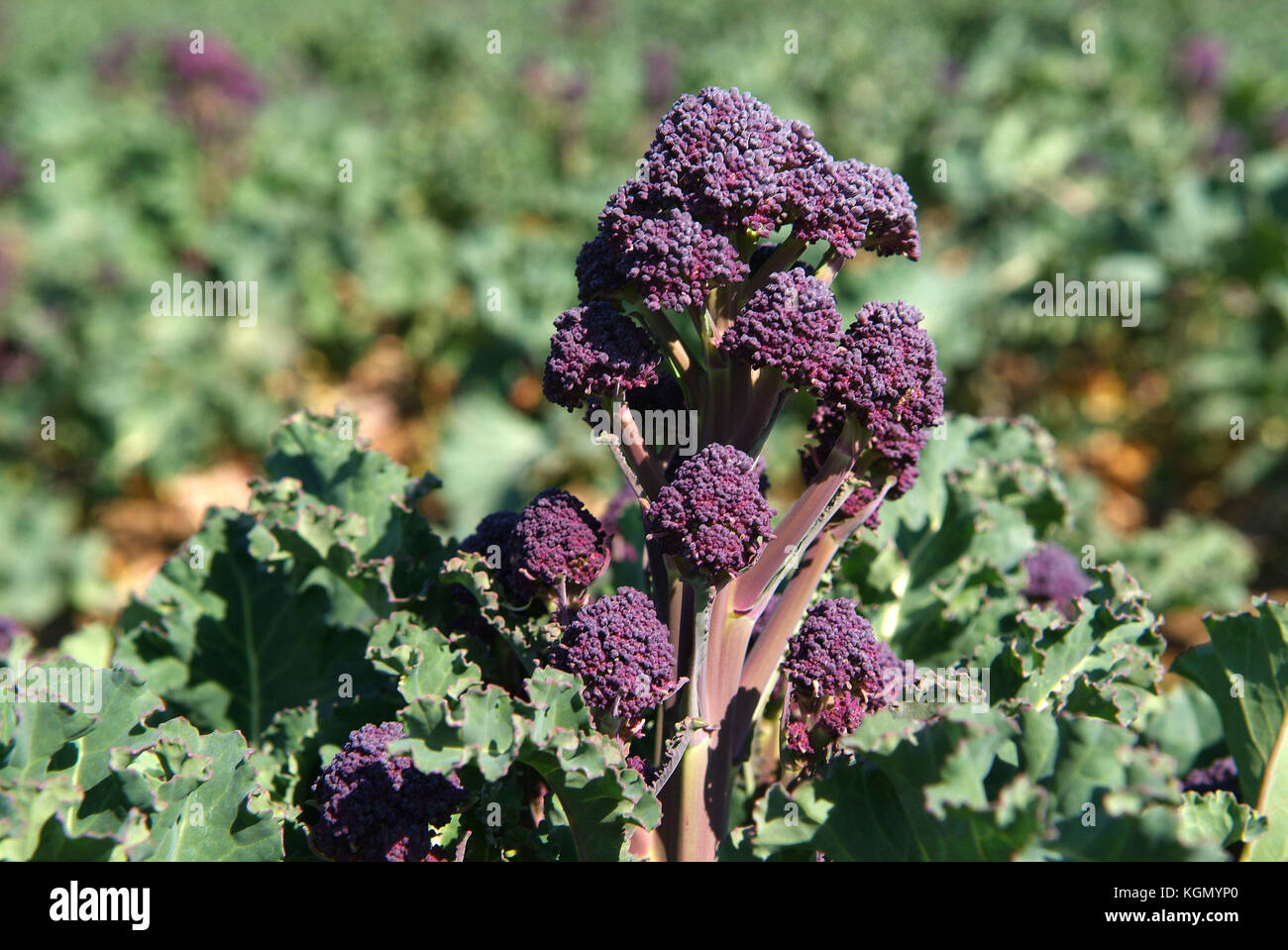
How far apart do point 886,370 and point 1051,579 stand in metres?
1.22

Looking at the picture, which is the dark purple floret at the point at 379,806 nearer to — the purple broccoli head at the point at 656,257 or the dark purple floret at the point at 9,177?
the purple broccoli head at the point at 656,257

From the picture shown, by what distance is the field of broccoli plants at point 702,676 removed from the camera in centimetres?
172

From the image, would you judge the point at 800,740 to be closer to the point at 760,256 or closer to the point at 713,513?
the point at 713,513

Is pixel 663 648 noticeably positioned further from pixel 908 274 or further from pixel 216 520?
pixel 908 274

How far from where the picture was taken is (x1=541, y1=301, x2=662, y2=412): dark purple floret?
1.81 m

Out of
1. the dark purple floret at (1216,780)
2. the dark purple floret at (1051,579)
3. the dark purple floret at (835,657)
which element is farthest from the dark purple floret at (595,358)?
the dark purple floret at (1216,780)

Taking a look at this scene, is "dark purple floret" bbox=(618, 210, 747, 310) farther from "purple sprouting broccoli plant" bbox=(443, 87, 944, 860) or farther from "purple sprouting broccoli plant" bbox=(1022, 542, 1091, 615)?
"purple sprouting broccoli plant" bbox=(1022, 542, 1091, 615)

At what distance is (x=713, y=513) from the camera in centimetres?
173

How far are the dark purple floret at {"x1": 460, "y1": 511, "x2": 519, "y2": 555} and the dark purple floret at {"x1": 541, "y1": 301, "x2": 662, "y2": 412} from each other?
39 centimetres

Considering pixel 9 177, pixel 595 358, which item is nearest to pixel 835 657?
pixel 595 358

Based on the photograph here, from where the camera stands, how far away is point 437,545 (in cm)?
247

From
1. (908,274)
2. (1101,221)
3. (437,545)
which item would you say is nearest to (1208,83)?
(1101,221)

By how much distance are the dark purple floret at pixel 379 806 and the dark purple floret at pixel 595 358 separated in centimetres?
61

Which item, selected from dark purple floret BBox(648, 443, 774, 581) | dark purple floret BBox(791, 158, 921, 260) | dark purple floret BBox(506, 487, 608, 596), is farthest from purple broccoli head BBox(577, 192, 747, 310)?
dark purple floret BBox(506, 487, 608, 596)
